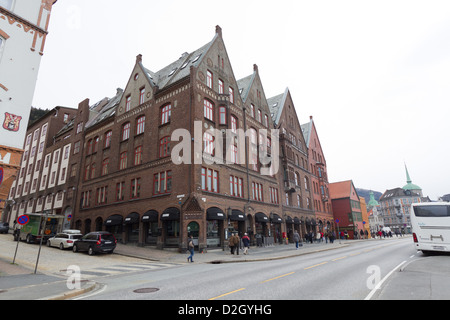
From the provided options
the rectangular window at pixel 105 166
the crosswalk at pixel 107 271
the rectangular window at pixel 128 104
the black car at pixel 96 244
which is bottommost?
the crosswalk at pixel 107 271

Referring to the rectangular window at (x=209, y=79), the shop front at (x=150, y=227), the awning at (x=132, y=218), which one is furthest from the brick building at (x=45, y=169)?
the rectangular window at (x=209, y=79)

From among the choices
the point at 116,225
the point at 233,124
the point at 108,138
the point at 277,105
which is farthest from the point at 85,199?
the point at 277,105

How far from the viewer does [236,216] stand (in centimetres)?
2639

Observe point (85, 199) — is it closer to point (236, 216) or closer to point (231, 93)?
point (236, 216)

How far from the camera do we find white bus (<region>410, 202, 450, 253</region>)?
14938 millimetres

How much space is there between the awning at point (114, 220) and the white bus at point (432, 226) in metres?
26.3

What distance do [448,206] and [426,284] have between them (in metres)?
10.7

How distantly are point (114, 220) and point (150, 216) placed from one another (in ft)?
20.4

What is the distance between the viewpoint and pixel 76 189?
1421 inches

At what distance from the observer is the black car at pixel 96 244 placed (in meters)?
20.8

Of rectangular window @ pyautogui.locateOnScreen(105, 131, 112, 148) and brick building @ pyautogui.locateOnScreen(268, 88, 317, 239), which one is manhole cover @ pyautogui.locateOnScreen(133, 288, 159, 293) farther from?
brick building @ pyautogui.locateOnScreen(268, 88, 317, 239)

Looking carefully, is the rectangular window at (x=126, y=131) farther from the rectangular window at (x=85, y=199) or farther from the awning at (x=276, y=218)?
the awning at (x=276, y=218)

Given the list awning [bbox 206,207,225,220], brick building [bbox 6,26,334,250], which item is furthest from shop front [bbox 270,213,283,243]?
awning [bbox 206,207,225,220]

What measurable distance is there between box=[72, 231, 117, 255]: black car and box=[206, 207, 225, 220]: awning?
27.3ft
